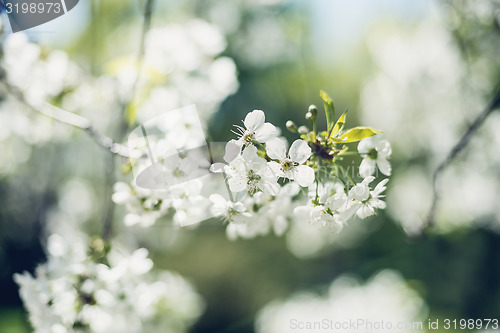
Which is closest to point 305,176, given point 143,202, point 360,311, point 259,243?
point 143,202

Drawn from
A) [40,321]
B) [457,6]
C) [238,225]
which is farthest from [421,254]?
[40,321]

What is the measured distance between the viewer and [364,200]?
99 centimetres

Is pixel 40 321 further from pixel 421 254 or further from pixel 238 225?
pixel 421 254

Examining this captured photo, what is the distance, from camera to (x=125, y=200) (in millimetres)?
1231

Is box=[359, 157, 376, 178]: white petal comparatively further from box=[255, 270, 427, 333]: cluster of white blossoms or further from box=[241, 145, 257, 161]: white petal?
box=[255, 270, 427, 333]: cluster of white blossoms

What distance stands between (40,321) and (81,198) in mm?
4357

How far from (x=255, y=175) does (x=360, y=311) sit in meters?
2.58

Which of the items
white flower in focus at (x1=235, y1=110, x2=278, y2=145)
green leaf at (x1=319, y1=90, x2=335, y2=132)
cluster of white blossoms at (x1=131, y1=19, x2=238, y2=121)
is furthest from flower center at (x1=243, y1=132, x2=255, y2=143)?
cluster of white blossoms at (x1=131, y1=19, x2=238, y2=121)

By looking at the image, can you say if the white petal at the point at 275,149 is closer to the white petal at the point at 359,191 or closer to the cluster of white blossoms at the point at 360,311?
the white petal at the point at 359,191

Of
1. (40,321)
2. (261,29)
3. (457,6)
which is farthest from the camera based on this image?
(261,29)

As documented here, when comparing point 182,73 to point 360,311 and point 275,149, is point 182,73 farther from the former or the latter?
point 360,311

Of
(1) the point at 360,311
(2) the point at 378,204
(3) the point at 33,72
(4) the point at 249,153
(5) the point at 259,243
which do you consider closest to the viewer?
(4) the point at 249,153

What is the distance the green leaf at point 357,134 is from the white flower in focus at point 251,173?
212 mm

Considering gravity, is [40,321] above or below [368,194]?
below
